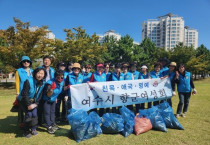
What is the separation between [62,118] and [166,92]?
11.6 feet

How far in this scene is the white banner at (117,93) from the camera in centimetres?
381

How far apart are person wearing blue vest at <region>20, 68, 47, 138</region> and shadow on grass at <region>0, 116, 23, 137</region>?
51cm

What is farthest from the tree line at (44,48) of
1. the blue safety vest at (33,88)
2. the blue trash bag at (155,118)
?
the blue trash bag at (155,118)

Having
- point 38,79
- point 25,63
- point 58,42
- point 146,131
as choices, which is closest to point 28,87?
point 38,79

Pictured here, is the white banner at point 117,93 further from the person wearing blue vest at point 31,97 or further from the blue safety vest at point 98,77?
the person wearing blue vest at point 31,97

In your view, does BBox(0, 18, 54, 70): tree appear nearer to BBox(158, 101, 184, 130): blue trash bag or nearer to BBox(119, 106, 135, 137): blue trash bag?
BBox(119, 106, 135, 137): blue trash bag

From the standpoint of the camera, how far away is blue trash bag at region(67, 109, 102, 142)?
10.6 feet

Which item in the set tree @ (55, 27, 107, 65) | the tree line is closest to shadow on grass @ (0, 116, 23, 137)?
the tree line

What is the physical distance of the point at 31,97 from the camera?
3459 mm

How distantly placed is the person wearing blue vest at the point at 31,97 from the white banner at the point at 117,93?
803mm

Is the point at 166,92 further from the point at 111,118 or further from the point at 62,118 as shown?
the point at 62,118

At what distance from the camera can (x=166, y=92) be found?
187 inches

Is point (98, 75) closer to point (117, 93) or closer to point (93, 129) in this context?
point (117, 93)

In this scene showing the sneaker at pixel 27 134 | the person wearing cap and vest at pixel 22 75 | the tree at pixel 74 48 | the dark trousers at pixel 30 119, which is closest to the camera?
the dark trousers at pixel 30 119
